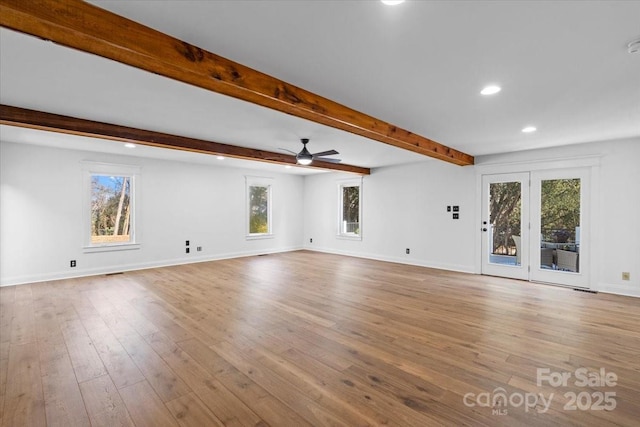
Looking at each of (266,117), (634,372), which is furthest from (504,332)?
(266,117)

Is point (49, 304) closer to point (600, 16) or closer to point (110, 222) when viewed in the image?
point (110, 222)

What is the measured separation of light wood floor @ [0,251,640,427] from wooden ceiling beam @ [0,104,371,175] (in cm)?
223

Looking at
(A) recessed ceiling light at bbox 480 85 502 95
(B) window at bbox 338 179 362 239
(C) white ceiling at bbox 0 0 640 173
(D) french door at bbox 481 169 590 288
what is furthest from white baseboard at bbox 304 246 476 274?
(A) recessed ceiling light at bbox 480 85 502 95

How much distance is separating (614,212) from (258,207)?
752cm

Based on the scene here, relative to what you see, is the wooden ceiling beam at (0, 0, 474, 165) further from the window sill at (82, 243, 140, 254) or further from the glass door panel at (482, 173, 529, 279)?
the window sill at (82, 243, 140, 254)

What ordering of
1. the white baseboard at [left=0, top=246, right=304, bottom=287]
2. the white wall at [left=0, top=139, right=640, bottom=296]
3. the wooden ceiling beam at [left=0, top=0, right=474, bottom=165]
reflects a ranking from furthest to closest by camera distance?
the white baseboard at [left=0, top=246, right=304, bottom=287] → the white wall at [left=0, top=139, right=640, bottom=296] → the wooden ceiling beam at [left=0, top=0, right=474, bottom=165]

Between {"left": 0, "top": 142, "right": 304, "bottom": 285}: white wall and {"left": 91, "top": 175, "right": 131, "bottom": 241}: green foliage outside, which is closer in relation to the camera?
{"left": 0, "top": 142, "right": 304, "bottom": 285}: white wall

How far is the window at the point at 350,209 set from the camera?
8281 mm

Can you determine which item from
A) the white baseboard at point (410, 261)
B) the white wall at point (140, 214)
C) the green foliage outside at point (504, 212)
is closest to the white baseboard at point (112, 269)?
the white wall at point (140, 214)

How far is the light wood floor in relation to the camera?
197cm

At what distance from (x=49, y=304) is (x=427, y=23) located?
17.8ft

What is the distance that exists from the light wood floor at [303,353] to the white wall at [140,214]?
819mm

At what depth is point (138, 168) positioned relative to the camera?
6.44 metres

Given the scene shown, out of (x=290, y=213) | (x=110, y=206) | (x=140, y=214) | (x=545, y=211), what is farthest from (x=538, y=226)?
(x=110, y=206)
